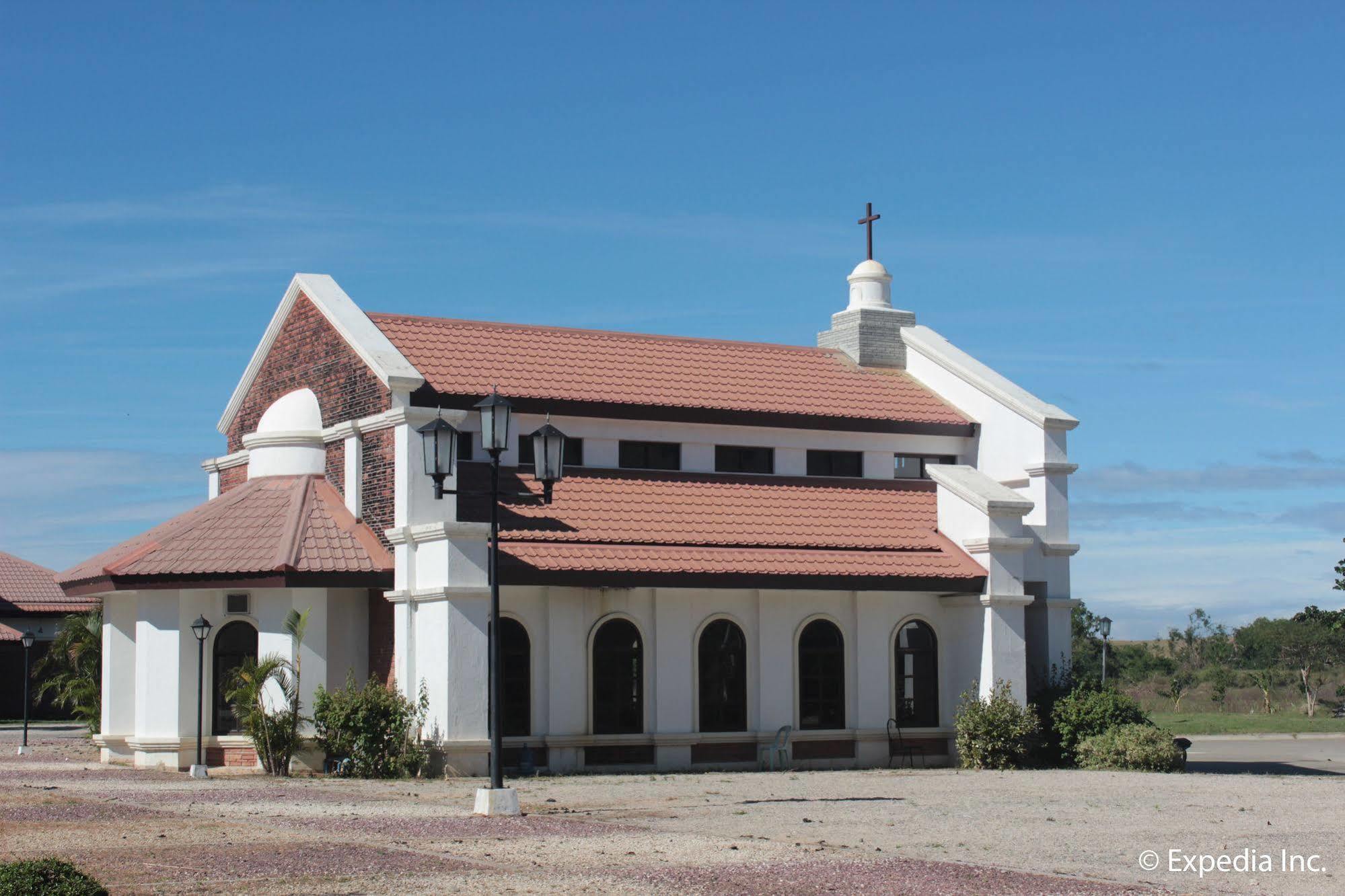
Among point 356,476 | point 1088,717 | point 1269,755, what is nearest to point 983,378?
point 1088,717

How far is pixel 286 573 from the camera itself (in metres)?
24.4

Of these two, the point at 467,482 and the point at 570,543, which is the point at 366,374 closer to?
the point at 467,482

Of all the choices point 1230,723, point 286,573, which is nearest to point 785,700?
point 286,573

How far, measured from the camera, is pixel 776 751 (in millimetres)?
26578

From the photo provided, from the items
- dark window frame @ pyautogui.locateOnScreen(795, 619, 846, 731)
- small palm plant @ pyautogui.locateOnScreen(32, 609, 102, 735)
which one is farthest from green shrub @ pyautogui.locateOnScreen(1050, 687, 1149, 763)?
small palm plant @ pyautogui.locateOnScreen(32, 609, 102, 735)

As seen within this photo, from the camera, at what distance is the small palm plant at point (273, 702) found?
24.2m

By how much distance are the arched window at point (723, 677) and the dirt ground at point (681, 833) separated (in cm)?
272

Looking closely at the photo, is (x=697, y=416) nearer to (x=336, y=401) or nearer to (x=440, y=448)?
(x=336, y=401)

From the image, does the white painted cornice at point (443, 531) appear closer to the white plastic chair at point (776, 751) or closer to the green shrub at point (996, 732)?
the white plastic chair at point (776, 751)

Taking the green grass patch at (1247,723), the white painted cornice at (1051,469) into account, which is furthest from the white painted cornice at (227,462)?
the green grass patch at (1247,723)

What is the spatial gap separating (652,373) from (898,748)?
810 centimetres

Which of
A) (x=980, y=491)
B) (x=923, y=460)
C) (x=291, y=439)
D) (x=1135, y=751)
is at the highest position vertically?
(x=291, y=439)

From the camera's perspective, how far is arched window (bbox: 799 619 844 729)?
89.5ft

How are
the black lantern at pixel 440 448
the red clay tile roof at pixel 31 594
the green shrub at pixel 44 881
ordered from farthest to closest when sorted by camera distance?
the red clay tile roof at pixel 31 594
the black lantern at pixel 440 448
the green shrub at pixel 44 881
